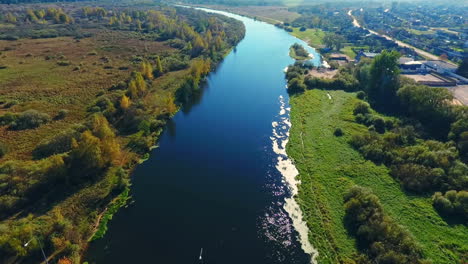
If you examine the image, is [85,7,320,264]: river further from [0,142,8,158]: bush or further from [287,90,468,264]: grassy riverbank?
[0,142,8,158]: bush

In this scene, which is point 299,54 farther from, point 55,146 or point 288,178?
point 55,146

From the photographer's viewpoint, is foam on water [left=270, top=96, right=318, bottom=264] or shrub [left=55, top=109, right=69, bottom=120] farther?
shrub [left=55, top=109, right=69, bottom=120]

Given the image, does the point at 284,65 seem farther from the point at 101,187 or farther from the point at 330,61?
the point at 101,187

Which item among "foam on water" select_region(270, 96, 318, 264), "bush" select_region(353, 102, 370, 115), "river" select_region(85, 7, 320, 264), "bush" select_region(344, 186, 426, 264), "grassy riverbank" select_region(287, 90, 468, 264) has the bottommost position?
"river" select_region(85, 7, 320, 264)

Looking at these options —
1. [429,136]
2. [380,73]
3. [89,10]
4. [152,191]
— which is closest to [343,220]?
[152,191]

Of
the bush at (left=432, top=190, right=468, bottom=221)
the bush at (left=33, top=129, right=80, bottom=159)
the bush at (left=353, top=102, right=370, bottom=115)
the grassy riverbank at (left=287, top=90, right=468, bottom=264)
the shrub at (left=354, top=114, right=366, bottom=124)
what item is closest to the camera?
the grassy riverbank at (left=287, top=90, right=468, bottom=264)

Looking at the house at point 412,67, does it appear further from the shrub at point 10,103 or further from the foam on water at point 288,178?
the shrub at point 10,103

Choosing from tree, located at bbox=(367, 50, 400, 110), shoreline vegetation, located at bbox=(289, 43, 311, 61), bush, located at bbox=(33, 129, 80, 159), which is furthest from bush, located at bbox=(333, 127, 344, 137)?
shoreline vegetation, located at bbox=(289, 43, 311, 61)
